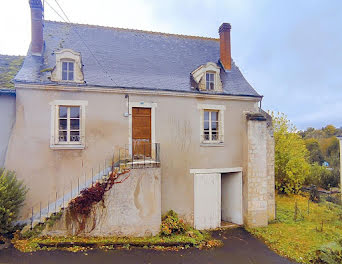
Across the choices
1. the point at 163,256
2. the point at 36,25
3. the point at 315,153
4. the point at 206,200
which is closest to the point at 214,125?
the point at 206,200

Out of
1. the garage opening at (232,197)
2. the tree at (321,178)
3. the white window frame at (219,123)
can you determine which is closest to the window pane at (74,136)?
the white window frame at (219,123)

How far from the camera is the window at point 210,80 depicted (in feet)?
35.0

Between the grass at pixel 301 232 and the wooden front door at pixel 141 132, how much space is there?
588cm

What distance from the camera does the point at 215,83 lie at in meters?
10.7

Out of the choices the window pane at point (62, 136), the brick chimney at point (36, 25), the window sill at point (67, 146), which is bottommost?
the window sill at point (67, 146)

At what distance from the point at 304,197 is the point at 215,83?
12451mm

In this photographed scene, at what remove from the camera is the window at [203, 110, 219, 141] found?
1048 cm

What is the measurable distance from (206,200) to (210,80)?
219 inches

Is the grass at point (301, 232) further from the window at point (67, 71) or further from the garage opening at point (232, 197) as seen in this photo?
the window at point (67, 71)

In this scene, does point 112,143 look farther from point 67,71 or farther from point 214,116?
point 214,116

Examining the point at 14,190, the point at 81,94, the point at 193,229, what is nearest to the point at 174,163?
the point at 193,229

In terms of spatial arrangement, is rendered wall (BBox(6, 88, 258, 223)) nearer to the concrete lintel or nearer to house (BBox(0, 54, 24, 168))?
the concrete lintel

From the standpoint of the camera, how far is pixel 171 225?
29.3ft

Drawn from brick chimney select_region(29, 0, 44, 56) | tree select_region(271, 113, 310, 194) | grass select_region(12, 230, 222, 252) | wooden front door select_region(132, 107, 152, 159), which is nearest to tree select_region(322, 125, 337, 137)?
tree select_region(271, 113, 310, 194)
